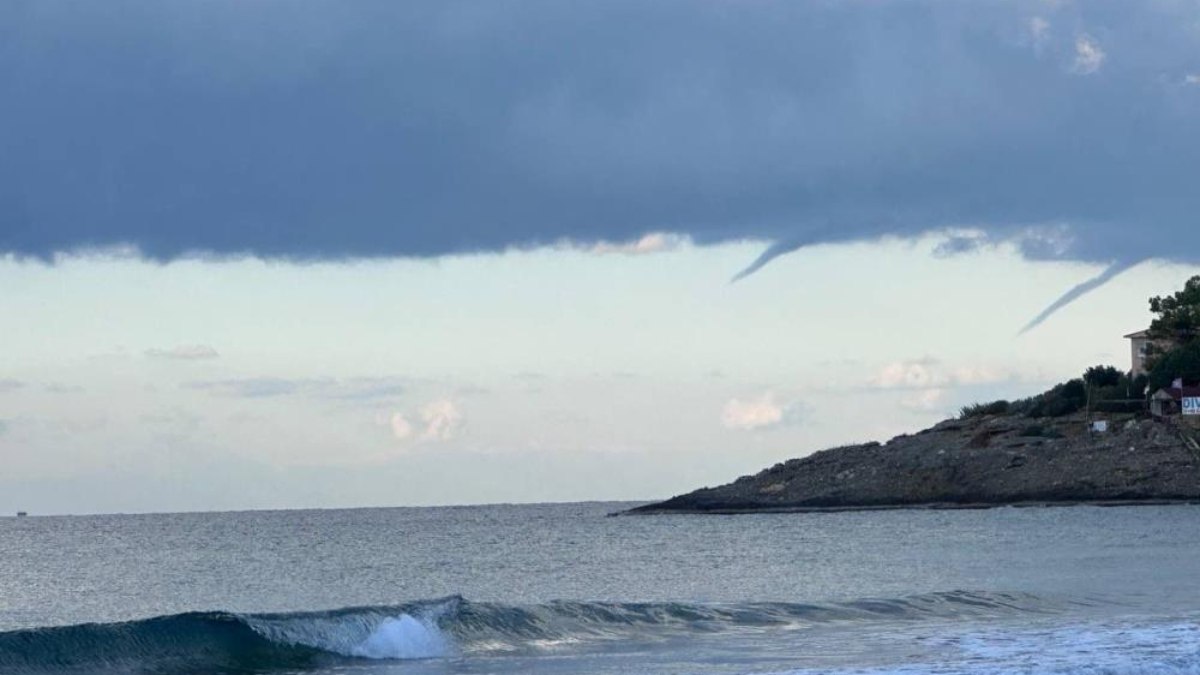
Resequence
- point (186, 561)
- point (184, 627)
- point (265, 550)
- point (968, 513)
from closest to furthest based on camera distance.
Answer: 1. point (184, 627)
2. point (186, 561)
3. point (265, 550)
4. point (968, 513)

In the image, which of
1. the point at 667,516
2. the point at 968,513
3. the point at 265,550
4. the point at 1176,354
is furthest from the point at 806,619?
the point at 1176,354

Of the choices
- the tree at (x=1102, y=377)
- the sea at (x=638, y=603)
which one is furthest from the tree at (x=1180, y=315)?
the sea at (x=638, y=603)

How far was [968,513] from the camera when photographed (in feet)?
309

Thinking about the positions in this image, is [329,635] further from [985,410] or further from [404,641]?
[985,410]

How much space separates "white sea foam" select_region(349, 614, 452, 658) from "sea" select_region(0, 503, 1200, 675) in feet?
0.14

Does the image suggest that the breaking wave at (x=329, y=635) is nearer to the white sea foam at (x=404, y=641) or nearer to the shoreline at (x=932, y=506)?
the white sea foam at (x=404, y=641)

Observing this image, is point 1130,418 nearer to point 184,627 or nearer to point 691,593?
point 691,593

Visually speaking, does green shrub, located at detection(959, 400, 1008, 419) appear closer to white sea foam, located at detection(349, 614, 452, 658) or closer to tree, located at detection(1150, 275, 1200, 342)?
tree, located at detection(1150, 275, 1200, 342)

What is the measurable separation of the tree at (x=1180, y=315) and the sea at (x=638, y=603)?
45577mm

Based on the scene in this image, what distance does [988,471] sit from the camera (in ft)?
346

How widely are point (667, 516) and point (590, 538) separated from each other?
35813 mm

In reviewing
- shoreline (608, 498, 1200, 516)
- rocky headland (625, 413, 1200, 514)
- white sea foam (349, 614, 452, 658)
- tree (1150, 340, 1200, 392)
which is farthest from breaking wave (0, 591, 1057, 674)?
tree (1150, 340, 1200, 392)

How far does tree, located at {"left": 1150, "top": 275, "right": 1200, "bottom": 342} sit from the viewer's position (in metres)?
122

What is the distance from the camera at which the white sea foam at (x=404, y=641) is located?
28.9 metres
